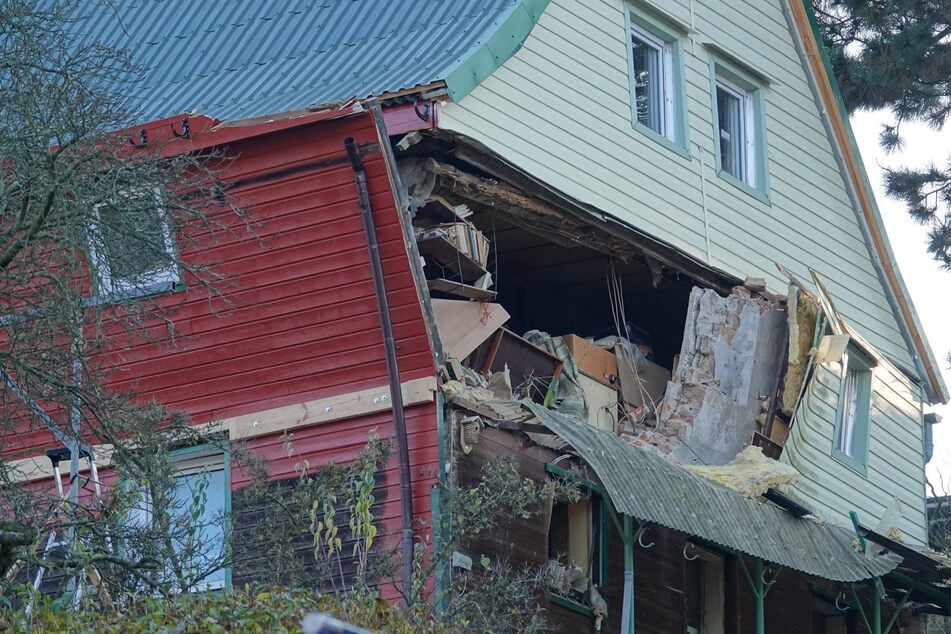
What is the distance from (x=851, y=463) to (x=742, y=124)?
13.4 ft

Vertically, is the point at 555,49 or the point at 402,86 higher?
the point at 555,49

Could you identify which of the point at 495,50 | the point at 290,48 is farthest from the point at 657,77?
the point at 290,48

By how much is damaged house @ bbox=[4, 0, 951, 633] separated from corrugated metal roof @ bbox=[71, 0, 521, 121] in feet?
0.14

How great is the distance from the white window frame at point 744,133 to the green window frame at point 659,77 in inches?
34.9

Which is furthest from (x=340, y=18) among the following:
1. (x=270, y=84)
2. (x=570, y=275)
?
(x=570, y=275)

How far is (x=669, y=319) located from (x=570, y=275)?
1734mm

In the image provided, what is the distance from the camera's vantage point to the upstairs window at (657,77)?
691 inches

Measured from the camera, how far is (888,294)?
66.8 ft

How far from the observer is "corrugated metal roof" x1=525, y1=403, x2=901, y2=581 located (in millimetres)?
12648

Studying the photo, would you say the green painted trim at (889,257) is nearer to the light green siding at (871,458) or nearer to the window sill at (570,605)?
the light green siding at (871,458)

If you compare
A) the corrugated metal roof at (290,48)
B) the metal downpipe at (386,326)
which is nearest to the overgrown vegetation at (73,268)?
the metal downpipe at (386,326)

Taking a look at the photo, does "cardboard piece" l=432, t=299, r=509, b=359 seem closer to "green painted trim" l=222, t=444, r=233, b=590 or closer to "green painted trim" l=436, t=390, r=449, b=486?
"green painted trim" l=436, t=390, r=449, b=486

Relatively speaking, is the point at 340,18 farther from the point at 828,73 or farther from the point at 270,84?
the point at 828,73

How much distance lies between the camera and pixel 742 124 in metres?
19.0
